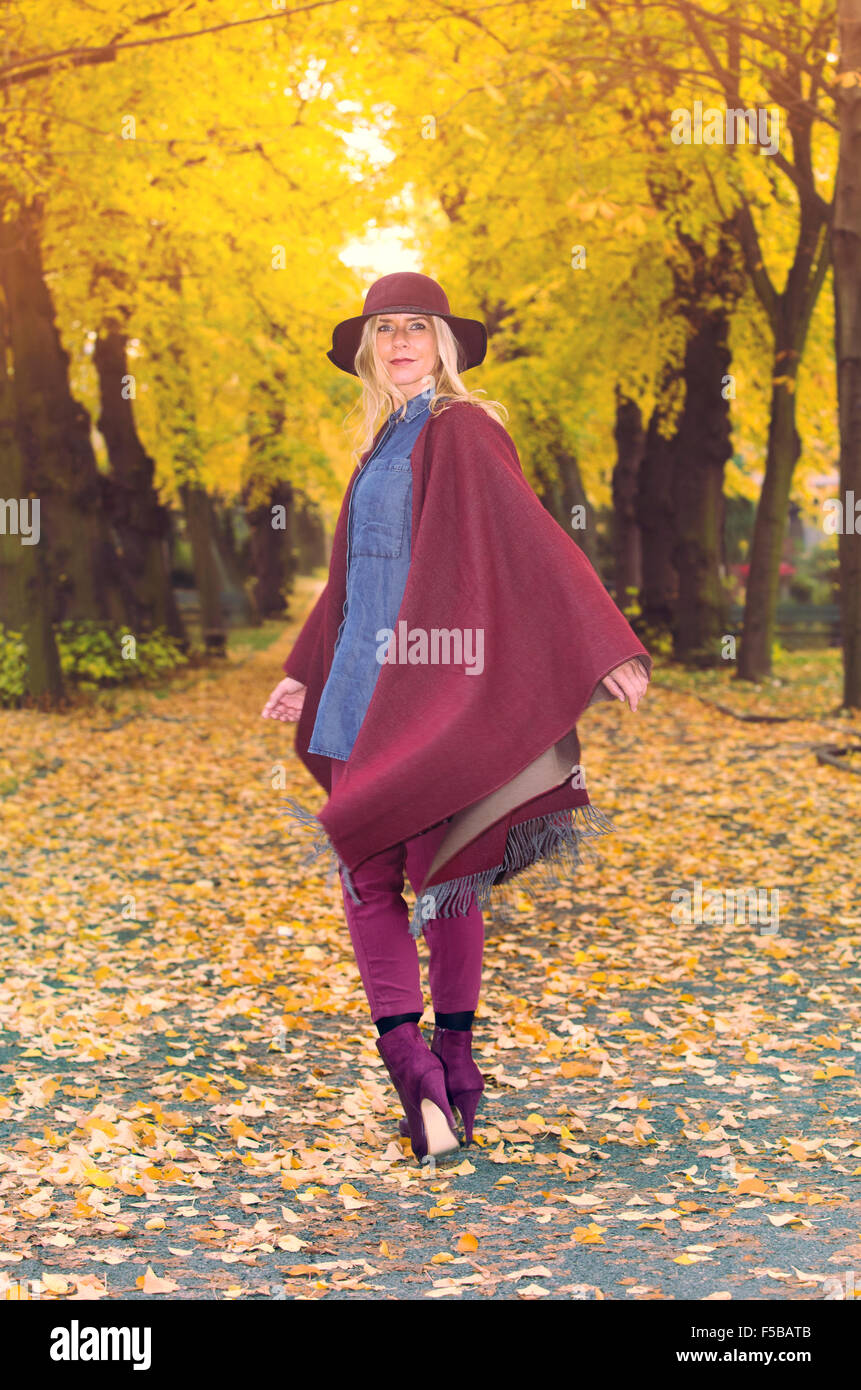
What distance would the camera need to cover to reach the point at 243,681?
2306cm

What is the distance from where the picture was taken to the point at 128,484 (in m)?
22.3

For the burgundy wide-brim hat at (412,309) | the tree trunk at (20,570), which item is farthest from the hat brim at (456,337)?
the tree trunk at (20,570)

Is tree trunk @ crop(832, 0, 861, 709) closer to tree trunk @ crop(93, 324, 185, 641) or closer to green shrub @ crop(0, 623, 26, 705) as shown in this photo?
green shrub @ crop(0, 623, 26, 705)

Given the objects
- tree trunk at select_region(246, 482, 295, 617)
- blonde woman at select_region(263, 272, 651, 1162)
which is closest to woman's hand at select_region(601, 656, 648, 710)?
blonde woman at select_region(263, 272, 651, 1162)

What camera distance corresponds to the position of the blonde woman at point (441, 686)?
3896mm

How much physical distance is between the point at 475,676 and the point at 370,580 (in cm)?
46

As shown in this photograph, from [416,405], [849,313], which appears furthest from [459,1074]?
[849,313]

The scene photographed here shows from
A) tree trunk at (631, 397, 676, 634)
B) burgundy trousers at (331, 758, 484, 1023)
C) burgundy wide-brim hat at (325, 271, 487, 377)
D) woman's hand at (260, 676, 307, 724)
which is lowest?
burgundy trousers at (331, 758, 484, 1023)

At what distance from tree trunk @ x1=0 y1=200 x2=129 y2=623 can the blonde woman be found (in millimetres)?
12911

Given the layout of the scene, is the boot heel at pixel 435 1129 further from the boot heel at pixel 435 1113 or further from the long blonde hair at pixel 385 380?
the long blonde hair at pixel 385 380

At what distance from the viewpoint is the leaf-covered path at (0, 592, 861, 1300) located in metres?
3.45

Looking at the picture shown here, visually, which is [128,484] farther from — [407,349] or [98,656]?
[407,349]

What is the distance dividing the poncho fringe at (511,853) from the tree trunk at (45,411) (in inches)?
516

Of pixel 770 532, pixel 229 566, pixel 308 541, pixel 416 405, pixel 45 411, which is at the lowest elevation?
pixel 416 405
